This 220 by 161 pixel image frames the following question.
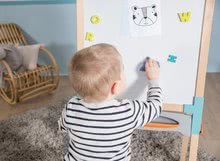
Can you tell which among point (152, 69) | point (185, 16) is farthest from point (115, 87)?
point (185, 16)

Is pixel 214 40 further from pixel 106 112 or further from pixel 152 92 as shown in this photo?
pixel 106 112

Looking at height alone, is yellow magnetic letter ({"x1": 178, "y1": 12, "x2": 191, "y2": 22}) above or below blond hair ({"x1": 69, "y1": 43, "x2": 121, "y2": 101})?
above

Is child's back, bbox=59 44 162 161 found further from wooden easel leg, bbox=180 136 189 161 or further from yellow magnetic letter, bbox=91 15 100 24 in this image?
wooden easel leg, bbox=180 136 189 161

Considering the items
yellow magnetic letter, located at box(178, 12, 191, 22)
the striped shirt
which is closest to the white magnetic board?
yellow magnetic letter, located at box(178, 12, 191, 22)

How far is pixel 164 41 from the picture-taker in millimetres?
1146

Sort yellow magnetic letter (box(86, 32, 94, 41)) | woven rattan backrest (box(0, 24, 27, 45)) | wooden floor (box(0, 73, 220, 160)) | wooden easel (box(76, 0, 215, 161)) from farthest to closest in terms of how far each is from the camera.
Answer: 1. woven rattan backrest (box(0, 24, 27, 45))
2. wooden floor (box(0, 73, 220, 160))
3. yellow magnetic letter (box(86, 32, 94, 41))
4. wooden easel (box(76, 0, 215, 161))

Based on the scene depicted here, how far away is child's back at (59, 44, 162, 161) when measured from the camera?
2.71 ft

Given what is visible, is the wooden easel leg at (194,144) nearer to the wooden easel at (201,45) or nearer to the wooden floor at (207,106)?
the wooden easel at (201,45)

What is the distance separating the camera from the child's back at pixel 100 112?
83 cm

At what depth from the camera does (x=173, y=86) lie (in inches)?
47.1

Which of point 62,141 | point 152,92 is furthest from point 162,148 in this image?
point 152,92

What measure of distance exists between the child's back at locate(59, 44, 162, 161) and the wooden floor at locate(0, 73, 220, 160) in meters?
0.90

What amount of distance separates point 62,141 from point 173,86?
868mm

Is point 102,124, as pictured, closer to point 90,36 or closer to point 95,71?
point 95,71
